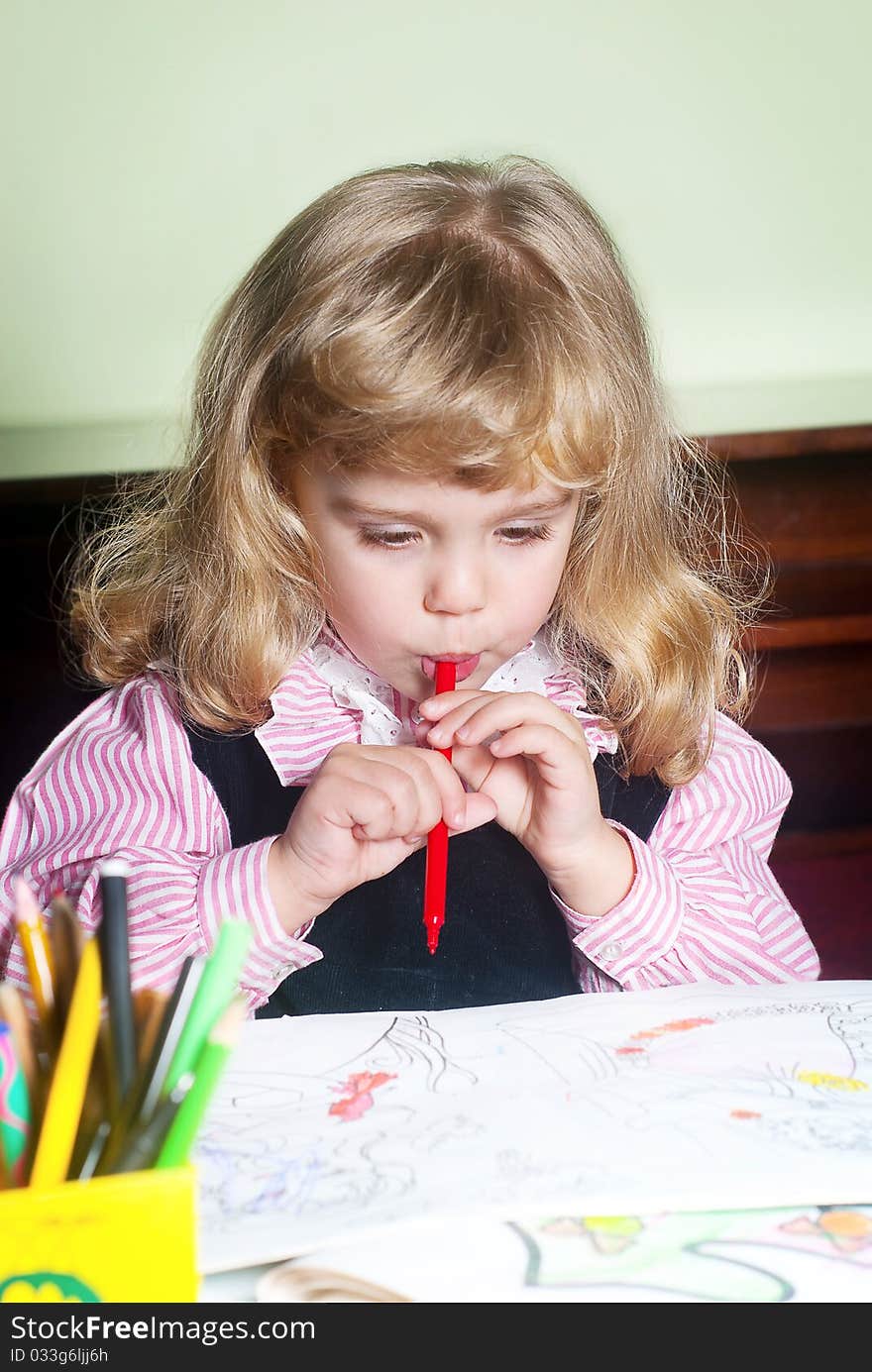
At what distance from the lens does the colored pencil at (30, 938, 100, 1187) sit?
328 millimetres

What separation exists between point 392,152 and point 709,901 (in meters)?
0.95

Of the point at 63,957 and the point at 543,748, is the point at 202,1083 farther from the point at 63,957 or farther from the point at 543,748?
the point at 543,748

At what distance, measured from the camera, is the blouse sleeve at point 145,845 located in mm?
737

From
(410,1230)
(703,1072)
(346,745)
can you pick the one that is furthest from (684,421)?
(410,1230)

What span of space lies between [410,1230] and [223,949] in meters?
0.13

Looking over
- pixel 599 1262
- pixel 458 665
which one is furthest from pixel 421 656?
pixel 599 1262

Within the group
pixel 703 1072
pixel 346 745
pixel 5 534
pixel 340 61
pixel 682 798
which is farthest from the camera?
pixel 340 61

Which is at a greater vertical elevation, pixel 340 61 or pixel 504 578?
pixel 340 61

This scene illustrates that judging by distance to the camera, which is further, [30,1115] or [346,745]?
[346,745]

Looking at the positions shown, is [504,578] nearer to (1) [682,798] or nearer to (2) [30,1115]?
(1) [682,798]

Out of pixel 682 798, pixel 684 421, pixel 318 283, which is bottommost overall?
pixel 682 798

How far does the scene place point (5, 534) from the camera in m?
1.31

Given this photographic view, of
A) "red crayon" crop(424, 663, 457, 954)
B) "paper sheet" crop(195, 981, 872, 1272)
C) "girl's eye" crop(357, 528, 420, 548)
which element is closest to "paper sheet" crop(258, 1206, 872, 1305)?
"paper sheet" crop(195, 981, 872, 1272)

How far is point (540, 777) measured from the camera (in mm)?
758
